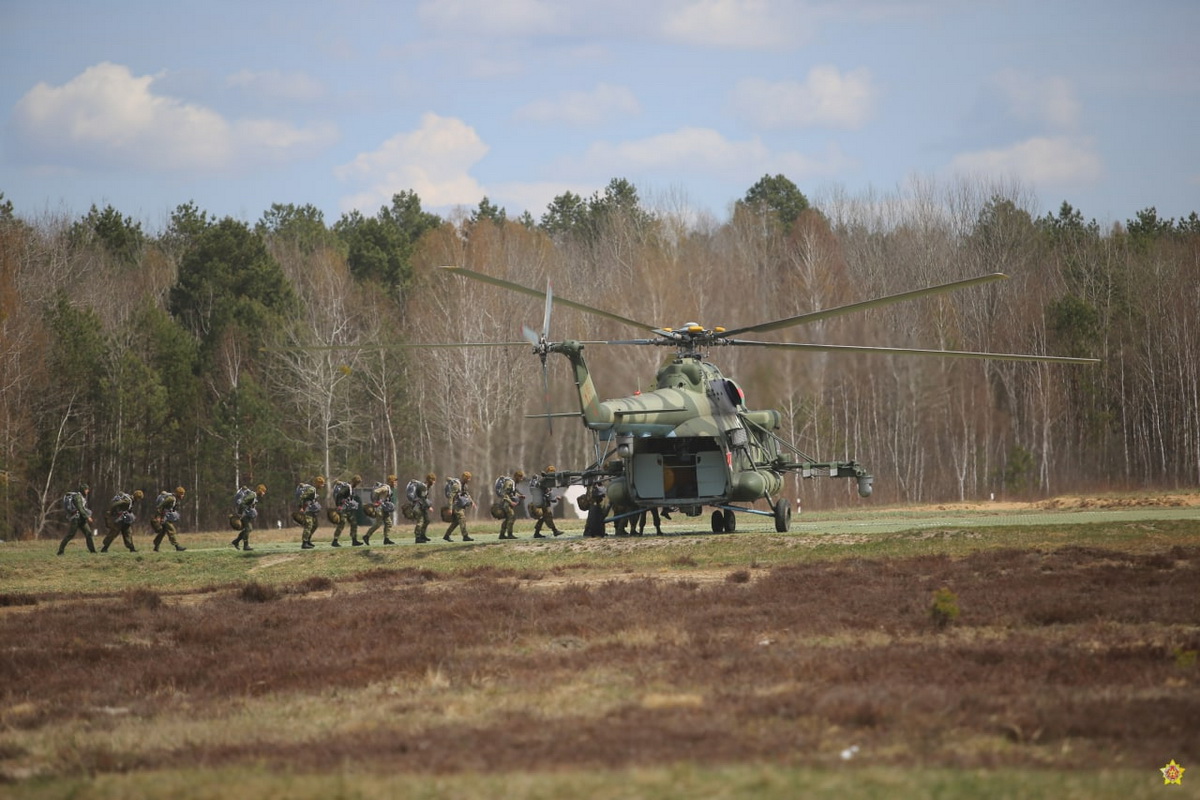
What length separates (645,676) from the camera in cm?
1457

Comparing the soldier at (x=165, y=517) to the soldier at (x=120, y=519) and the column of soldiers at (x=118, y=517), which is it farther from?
the soldier at (x=120, y=519)

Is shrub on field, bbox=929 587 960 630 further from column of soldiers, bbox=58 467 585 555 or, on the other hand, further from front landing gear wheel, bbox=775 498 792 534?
column of soldiers, bbox=58 467 585 555

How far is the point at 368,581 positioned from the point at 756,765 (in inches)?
685

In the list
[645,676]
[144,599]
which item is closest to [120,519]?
[144,599]

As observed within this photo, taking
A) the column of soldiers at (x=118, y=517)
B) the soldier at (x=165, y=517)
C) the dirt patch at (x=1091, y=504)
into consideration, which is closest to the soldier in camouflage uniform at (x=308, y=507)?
the column of soldiers at (x=118, y=517)

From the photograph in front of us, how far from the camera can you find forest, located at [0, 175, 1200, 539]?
5691cm

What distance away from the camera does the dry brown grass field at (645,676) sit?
10.2 metres

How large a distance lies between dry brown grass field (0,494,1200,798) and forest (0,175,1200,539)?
86.5ft

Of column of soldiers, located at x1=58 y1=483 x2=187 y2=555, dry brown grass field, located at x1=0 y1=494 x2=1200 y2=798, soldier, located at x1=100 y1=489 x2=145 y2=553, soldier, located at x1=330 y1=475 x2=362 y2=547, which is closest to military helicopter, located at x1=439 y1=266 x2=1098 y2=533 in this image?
dry brown grass field, located at x1=0 y1=494 x2=1200 y2=798

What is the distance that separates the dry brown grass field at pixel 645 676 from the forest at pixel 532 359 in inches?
1038

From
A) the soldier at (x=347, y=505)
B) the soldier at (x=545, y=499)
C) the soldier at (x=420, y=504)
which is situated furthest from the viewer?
the soldier at (x=420, y=504)

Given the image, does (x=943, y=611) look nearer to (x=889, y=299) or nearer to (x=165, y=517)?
(x=889, y=299)

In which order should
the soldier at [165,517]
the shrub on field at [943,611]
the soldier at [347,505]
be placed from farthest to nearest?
the soldier at [165,517]
the soldier at [347,505]
the shrub on field at [943,611]

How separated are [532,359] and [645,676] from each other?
51.3m
